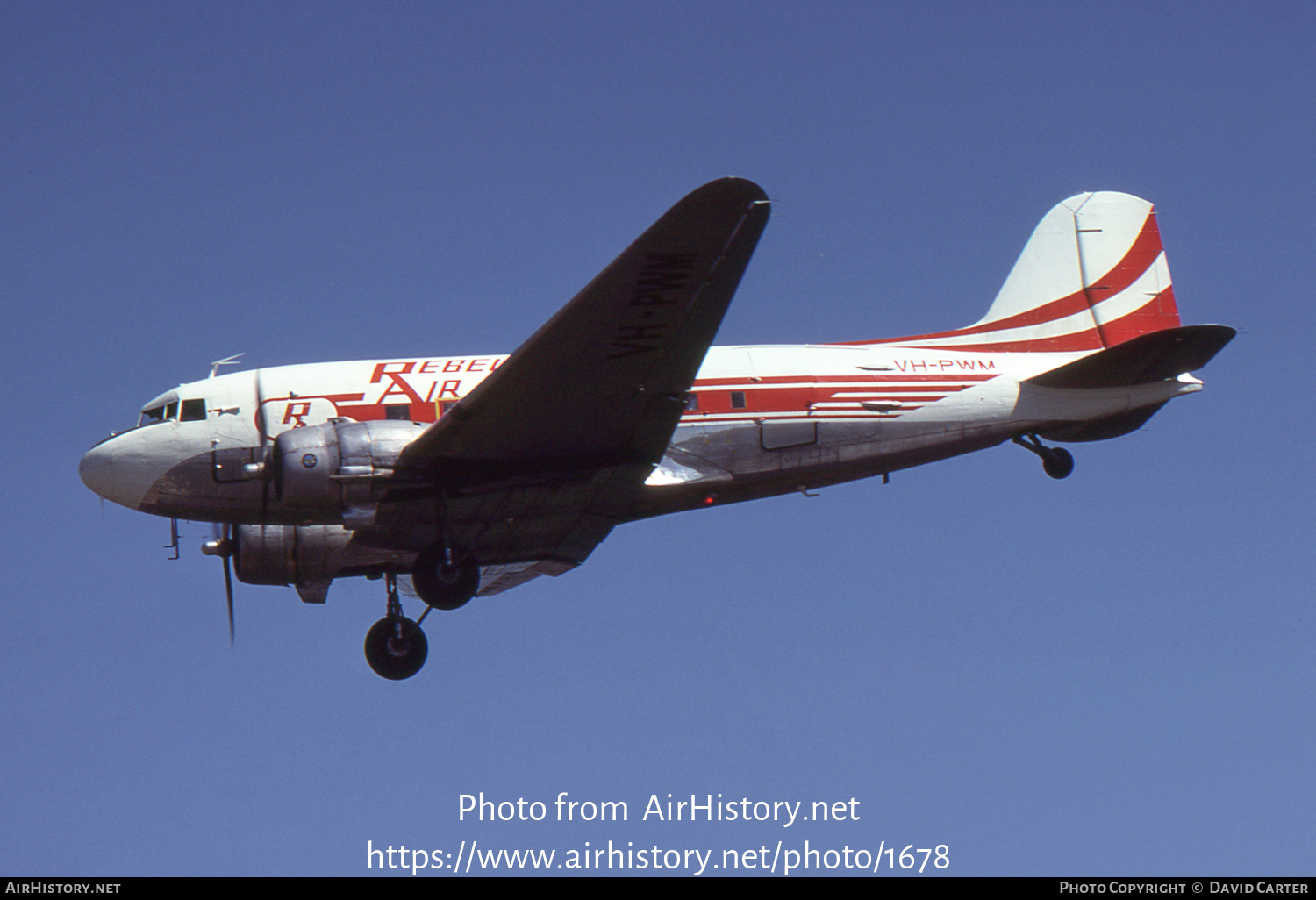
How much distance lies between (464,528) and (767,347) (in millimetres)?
4240

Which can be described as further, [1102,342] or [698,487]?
→ [1102,342]

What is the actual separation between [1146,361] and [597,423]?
698 centimetres

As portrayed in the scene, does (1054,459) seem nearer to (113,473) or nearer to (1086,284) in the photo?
(1086,284)

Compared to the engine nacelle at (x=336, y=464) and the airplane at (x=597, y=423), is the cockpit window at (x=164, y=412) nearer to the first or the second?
the airplane at (x=597, y=423)

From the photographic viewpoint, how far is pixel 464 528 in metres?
16.9

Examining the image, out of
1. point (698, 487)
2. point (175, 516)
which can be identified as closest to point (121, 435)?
point (175, 516)

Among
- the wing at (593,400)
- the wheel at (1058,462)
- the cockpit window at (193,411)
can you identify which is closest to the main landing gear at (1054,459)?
the wheel at (1058,462)

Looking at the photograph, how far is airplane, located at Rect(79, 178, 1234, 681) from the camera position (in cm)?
1416

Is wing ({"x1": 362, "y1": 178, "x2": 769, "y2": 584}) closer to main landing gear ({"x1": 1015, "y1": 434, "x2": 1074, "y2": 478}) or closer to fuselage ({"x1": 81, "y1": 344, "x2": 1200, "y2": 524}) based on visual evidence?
fuselage ({"x1": 81, "y1": 344, "x2": 1200, "y2": 524})

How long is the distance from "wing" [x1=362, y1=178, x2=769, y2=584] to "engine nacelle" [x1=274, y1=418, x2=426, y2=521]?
321 mm

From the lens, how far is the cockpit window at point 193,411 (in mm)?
16531

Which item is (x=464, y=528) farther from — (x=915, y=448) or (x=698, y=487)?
(x=915, y=448)

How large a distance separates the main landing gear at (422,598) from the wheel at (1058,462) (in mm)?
7290
